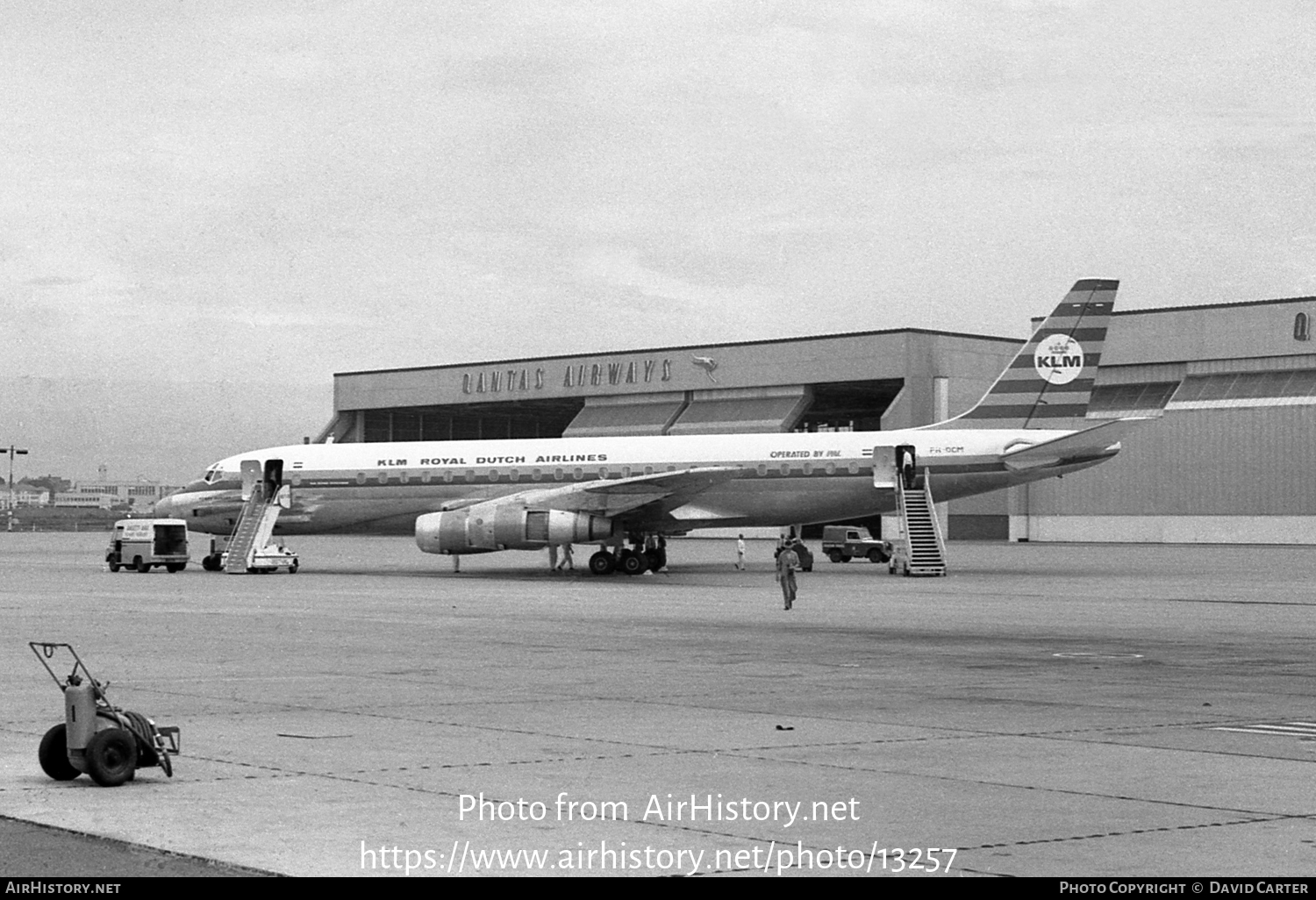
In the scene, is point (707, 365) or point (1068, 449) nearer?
point (1068, 449)

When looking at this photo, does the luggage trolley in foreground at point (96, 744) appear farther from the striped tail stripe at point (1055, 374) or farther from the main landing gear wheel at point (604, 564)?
the striped tail stripe at point (1055, 374)

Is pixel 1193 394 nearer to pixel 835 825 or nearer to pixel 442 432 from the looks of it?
pixel 442 432

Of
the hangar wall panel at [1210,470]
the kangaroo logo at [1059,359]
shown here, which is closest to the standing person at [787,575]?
the kangaroo logo at [1059,359]

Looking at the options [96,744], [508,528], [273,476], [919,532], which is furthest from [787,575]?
[273,476]

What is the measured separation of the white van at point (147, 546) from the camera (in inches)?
1902

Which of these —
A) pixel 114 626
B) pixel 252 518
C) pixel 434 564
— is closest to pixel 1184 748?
pixel 114 626

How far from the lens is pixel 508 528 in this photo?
43406 mm

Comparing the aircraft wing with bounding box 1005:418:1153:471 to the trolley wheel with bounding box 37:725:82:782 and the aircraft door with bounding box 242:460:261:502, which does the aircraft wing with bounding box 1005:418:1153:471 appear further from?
the trolley wheel with bounding box 37:725:82:782

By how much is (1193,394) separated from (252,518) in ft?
169

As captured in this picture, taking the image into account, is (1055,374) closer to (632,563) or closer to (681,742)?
(632,563)

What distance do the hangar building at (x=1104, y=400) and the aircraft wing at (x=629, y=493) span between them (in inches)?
1520

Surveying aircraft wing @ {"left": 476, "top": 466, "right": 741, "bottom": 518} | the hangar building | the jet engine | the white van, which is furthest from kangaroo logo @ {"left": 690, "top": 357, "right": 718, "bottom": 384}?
the jet engine

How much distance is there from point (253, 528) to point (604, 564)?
11.3 metres

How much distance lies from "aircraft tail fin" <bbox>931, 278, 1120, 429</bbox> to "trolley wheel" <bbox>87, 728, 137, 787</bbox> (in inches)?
1602
